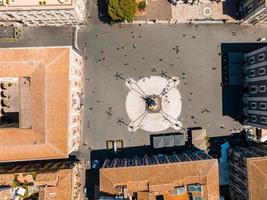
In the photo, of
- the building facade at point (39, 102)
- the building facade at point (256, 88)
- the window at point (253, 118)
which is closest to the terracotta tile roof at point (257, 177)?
the building facade at point (256, 88)

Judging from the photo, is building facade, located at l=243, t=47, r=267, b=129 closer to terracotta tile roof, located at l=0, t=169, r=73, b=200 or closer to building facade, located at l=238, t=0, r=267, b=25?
building facade, located at l=238, t=0, r=267, b=25

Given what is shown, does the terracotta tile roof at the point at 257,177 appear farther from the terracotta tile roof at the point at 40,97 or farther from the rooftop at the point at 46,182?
the terracotta tile roof at the point at 40,97

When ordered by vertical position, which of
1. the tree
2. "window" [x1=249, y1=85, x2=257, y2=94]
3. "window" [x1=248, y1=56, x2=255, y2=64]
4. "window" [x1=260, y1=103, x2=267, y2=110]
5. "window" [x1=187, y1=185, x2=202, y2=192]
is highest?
the tree

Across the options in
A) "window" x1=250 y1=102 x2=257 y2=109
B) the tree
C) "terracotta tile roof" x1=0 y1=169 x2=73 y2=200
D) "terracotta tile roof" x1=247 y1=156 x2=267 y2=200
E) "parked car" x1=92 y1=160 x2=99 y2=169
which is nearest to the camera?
"terracotta tile roof" x1=0 y1=169 x2=73 y2=200

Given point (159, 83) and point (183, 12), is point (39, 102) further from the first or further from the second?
point (183, 12)

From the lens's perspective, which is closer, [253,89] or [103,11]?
[253,89]

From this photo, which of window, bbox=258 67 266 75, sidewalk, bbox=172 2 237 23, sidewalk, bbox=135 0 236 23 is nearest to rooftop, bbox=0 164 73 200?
sidewalk, bbox=135 0 236 23

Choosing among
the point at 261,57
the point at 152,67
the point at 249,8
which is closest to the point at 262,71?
the point at 261,57
